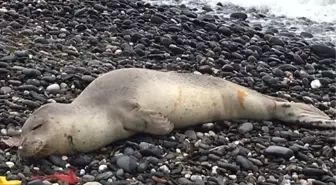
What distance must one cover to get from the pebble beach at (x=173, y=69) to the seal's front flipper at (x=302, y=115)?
67 mm

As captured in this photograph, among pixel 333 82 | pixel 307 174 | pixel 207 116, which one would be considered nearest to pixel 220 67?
pixel 333 82

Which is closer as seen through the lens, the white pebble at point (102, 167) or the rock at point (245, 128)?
the white pebble at point (102, 167)

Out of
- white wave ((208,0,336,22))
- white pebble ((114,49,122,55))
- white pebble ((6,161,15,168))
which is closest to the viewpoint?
white pebble ((6,161,15,168))

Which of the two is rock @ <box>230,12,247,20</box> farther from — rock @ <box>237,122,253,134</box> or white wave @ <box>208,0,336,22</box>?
rock @ <box>237,122,253,134</box>

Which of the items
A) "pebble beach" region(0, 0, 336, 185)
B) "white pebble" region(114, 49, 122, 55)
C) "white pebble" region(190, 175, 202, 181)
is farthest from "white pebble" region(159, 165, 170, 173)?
"white pebble" region(114, 49, 122, 55)

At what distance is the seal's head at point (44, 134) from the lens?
15.3ft

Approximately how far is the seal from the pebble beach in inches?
3.4

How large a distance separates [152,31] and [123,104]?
3.24 m

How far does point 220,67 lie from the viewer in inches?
286

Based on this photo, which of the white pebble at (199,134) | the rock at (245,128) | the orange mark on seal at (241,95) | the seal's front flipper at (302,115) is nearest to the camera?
the white pebble at (199,134)

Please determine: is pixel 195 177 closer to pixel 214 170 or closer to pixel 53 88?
pixel 214 170

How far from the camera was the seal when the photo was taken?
190 inches

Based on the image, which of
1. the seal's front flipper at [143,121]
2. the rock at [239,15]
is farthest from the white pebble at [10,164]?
the rock at [239,15]

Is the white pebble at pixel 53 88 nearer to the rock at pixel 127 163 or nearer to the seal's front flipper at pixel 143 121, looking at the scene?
the seal's front flipper at pixel 143 121
